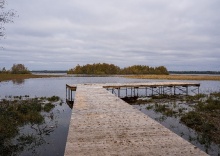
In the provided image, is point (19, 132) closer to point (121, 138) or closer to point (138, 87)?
point (121, 138)

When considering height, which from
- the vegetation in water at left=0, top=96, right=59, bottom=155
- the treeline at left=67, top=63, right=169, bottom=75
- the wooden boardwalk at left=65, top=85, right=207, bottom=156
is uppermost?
the treeline at left=67, top=63, right=169, bottom=75

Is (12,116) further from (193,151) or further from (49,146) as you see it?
(193,151)

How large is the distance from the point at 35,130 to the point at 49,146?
255cm

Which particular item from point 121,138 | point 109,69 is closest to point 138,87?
point 121,138

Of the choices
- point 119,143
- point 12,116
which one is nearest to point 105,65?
point 12,116

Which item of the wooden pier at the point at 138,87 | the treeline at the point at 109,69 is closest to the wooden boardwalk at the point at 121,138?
the wooden pier at the point at 138,87

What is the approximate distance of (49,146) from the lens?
30.7ft

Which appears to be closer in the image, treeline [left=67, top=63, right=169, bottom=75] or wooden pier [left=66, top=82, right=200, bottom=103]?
wooden pier [left=66, top=82, right=200, bottom=103]

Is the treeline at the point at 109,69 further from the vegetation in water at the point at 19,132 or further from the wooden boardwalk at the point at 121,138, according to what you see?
the wooden boardwalk at the point at 121,138

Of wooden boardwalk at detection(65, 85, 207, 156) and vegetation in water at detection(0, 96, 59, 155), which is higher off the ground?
wooden boardwalk at detection(65, 85, 207, 156)

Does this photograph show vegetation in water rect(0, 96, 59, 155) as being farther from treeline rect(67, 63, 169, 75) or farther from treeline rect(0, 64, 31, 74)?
treeline rect(67, 63, 169, 75)

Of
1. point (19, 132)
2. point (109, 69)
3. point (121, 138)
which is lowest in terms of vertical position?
point (19, 132)

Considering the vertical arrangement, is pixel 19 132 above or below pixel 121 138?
below

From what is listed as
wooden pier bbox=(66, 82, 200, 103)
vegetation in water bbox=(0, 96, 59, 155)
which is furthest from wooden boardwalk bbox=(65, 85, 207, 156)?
wooden pier bbox=(66, 82, 200, 103)
